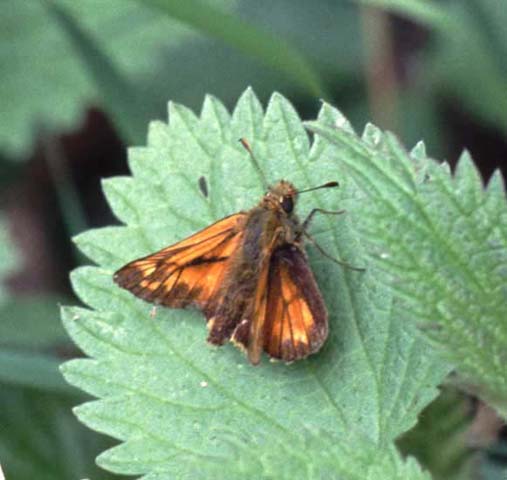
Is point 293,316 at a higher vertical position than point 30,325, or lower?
lower

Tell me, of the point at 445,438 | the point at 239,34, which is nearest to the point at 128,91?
the point at 239,34

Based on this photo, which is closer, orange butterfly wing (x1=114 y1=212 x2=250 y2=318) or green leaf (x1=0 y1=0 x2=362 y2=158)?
orange butterfly wing (x1=114 y1=212 x2=250 y2=318)

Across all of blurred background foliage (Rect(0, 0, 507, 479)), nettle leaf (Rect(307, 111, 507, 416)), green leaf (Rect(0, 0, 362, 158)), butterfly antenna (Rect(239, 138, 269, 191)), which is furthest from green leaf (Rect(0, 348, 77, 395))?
nettle leaf (Rect(307, 111, 507, 416))

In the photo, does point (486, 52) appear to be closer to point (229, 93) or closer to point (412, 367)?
point (229, 93)

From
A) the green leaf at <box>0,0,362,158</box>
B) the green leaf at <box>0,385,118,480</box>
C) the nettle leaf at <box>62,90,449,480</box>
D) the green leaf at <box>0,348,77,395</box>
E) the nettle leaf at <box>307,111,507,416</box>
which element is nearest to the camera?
the nettle leaf at <box>307,111,507,416</box>

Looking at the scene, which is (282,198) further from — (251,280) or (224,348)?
(224,348)

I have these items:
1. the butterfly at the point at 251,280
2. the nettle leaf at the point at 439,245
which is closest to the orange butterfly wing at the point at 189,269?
the butterfly at the point at 251,280

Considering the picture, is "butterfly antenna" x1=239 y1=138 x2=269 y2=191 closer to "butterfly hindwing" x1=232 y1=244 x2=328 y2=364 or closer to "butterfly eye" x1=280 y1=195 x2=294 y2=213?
"butterfly eye" x1=280 y1=195 x2=294 y2=213
